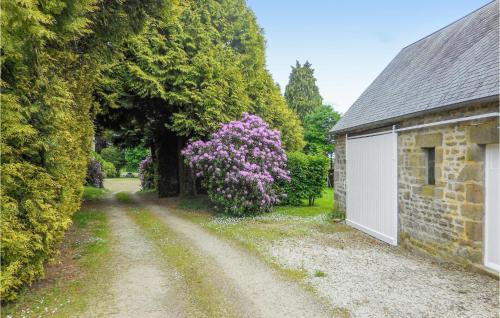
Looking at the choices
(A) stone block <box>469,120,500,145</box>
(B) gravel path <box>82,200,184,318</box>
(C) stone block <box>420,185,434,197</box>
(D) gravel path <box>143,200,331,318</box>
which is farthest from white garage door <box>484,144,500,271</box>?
(B) gravel path <box>82,200,184,318</box>

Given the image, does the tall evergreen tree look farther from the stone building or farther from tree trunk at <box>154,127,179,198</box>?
the stone building

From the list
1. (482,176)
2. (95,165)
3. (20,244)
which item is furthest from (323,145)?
(20,244)

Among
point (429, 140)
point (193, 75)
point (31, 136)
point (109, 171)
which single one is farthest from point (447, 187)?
point (109, 171)

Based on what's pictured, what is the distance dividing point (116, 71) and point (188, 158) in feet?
15.4

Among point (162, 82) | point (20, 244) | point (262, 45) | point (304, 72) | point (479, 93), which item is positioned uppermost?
point (304, 72)

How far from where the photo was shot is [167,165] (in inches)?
717

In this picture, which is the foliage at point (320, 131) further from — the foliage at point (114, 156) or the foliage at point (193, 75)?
the foliage at point (114, 156)

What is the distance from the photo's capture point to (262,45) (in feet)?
57.5

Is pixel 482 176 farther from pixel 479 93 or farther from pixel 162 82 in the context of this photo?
pixel 162 82

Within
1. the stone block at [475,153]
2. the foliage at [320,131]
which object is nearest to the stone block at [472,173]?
the stone block at [475,153]

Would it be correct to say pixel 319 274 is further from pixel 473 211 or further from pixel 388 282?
pixel 473 211

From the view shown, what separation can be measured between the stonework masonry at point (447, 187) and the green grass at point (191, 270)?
4444mm

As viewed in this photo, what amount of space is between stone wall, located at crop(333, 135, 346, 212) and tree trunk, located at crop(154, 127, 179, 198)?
31.0ft

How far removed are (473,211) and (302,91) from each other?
1281 inches
